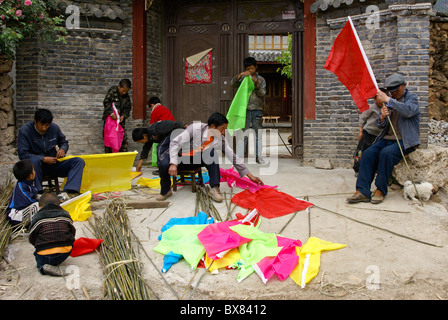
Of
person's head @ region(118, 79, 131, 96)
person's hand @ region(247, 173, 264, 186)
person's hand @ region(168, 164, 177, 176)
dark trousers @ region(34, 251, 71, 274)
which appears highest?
person's head @ region(118, 79, 131, 96)

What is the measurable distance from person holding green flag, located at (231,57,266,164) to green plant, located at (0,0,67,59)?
303 centimetres

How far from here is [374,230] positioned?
13.1 feet

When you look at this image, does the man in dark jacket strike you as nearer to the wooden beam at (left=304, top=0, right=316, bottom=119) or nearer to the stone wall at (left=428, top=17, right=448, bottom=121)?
the wooden beam at (left=304, top=0, right=316, bottom=119)

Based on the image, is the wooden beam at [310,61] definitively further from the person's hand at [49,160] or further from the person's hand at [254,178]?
the person's hand at [49,160]

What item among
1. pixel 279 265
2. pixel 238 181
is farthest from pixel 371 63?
pixel 279 265

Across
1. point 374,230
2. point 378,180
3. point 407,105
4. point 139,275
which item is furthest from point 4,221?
point 407,105

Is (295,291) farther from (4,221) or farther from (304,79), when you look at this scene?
(304,79)

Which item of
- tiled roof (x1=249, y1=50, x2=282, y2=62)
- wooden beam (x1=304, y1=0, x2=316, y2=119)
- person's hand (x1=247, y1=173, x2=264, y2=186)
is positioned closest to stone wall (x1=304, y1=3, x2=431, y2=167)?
wooden beam (x1=304, y1=0, x2=316, y2=119)

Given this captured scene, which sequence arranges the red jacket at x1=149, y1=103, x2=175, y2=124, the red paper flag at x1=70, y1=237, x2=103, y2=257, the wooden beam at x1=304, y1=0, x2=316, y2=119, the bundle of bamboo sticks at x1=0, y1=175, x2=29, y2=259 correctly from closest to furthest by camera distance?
the red paper flag at x1=70, y1=237, x2=103, y2=257 → the bundle of bamboo sticks at x1=0, y1=175, x2=29, y2=259 → the red jacket at x1=149, y1=103, x2=175, y2=124 → the wooden beam at x1=304, y1=0, x2=316, y2=119

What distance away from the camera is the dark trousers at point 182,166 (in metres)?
5.11

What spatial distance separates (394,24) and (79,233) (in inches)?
212

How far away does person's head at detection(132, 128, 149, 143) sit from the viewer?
542 cm

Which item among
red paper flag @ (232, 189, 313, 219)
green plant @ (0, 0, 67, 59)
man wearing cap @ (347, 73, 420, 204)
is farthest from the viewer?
green plant @ (0, 0, 67, 59)

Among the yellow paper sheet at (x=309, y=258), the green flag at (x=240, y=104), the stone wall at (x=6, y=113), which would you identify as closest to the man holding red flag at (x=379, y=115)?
the yellow paper sheet at (x=309, y=258)
